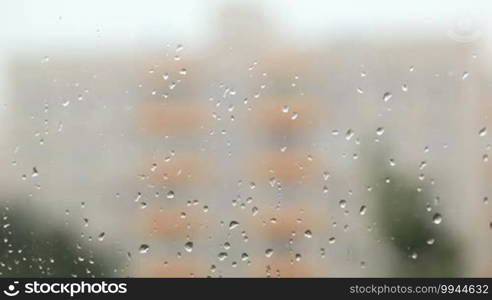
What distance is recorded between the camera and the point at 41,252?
131 cm

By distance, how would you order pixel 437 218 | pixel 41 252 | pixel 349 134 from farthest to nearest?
pixel 349 134, pixel 437 218, pixel 41 252

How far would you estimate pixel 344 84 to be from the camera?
175cm

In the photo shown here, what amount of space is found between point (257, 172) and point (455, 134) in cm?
40

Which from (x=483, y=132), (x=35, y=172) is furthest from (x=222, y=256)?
(x=483, y=132)

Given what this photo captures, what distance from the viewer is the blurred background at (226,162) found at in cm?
136

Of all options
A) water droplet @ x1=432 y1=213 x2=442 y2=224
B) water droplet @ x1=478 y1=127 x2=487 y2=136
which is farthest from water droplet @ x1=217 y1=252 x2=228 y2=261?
water droplet @ x1=478 y1=127 x2=487 y2=136

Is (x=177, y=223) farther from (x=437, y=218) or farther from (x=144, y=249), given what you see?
(x=437, y=218)

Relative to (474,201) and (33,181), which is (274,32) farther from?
(33,181)

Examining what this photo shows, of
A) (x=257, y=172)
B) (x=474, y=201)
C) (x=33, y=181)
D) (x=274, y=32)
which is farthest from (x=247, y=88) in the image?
(x=274, y=32)

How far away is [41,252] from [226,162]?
0.38 meters

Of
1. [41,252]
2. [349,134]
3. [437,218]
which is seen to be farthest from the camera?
[349,134]

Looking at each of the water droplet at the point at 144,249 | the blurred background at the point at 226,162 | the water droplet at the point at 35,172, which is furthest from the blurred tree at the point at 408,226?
the water droplet at the point at 35,172

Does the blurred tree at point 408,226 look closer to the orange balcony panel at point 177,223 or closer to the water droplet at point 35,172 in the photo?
the orange balcony panel at point 177,223

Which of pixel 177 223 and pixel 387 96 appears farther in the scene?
→ pixel 387 96
